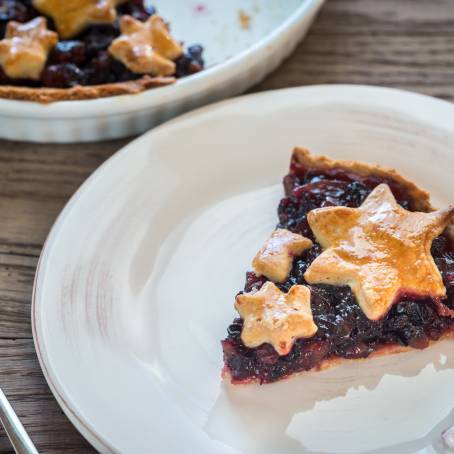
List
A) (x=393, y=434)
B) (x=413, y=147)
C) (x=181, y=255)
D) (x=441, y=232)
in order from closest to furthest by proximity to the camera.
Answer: (x=393, y=434) → (x=441, y=232) → (x=181, y=255) → (x=413, y=147)

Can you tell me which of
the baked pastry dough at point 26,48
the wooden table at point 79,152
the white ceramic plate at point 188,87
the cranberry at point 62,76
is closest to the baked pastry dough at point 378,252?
the white ceramic plate at point 188,87

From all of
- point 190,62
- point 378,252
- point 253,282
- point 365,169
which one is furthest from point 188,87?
point 378,252

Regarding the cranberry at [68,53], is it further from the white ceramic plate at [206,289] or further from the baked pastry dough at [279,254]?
the baked pastry dough at [279,254]

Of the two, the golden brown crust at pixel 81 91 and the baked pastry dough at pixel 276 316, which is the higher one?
the golden brown crust at pixel 81 91

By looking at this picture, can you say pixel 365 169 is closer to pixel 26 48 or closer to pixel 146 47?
pixel 146 47

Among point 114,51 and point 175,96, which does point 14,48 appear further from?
point 175,96

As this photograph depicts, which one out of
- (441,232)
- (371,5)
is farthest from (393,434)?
(371,5)

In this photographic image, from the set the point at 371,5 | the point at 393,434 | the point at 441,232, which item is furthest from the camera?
the point at 371,5
